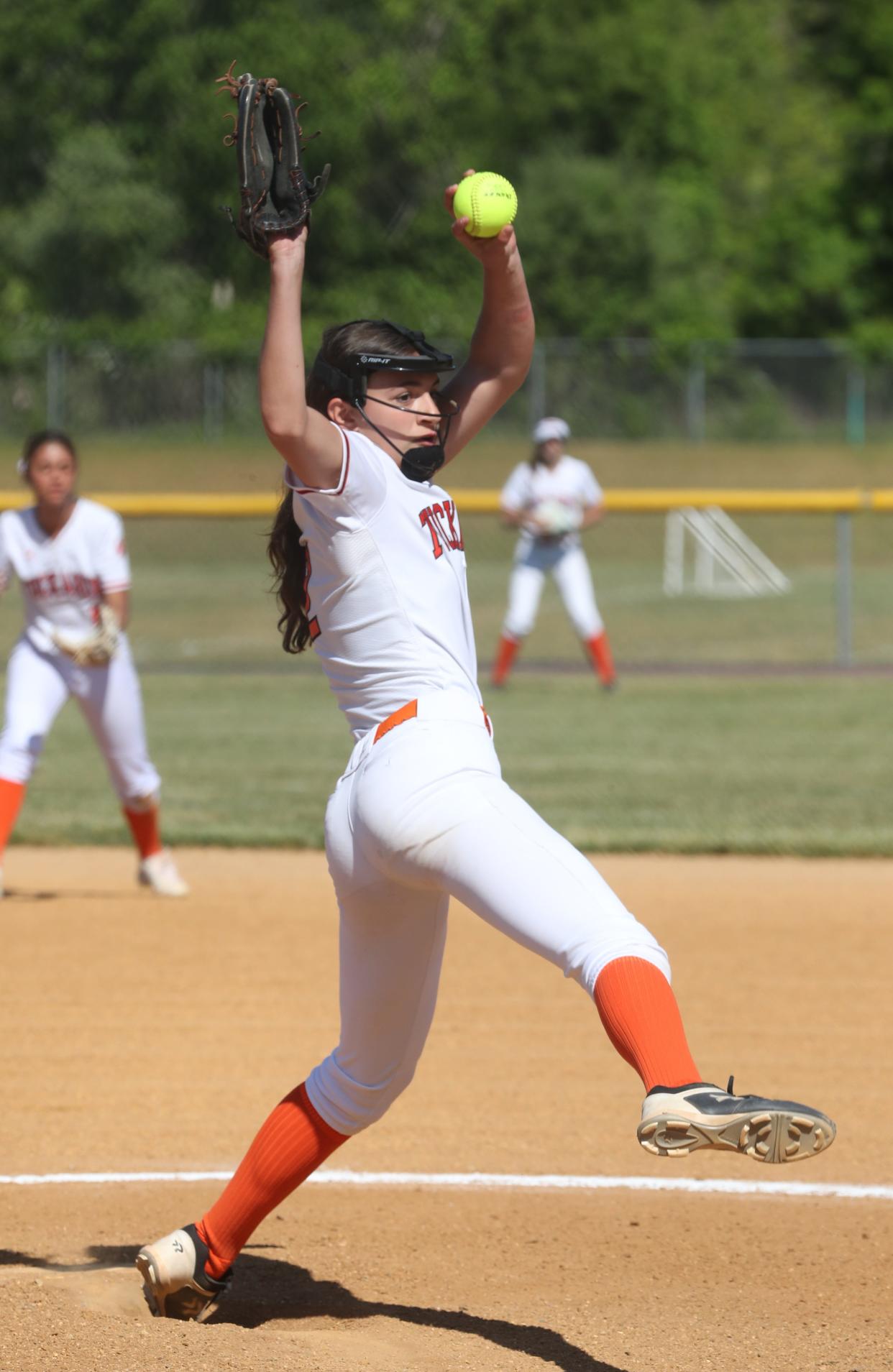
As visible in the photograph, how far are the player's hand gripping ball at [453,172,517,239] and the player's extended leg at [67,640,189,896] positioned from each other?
4.06 meters

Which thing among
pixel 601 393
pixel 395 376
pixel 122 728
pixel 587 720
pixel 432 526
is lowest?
pixel 587 720

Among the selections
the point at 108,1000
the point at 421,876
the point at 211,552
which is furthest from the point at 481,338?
the point at 211,552

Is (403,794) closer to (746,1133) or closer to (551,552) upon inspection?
(746,1133)

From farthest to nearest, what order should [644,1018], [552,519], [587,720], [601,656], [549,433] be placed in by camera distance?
1. [549,433]
2. [552,519]
3. [601,656]
4. [587,720]
5. [644,1018]

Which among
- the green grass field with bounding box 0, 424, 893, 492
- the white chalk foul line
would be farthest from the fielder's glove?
the green grass field with bounding box 0, 424, 893, 492

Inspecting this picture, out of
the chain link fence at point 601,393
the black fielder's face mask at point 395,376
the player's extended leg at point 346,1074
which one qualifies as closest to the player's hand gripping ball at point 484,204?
the black fielder's face mask at point 395,376

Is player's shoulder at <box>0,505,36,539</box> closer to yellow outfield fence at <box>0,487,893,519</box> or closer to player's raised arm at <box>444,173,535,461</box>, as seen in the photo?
player's raised arm at <box>444,173,535,461</box>

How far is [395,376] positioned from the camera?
10.8 ft

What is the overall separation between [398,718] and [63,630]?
4.33 m

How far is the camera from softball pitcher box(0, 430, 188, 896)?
7.17 metres

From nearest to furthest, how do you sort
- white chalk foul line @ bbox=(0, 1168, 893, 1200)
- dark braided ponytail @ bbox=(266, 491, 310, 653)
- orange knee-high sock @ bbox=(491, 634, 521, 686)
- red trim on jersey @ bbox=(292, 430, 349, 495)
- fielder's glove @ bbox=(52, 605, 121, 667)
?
1. red trim on jersey @ bbox=(292, 430, 349, 495)
2. dark braided ponytail @ bbox=(266, 491, 310, 653)
3. white chalk foul line @ bbox=(0, 1168, 893, 1200)
4. fielder's glove @ bbox=(52, 605, 121, 667)
5. orange knee-high sock @ bbox=(491, 634, 521, 686)

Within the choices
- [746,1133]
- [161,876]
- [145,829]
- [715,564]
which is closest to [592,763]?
[161,876]

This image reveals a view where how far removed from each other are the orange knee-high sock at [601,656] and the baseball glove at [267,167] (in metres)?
10.7

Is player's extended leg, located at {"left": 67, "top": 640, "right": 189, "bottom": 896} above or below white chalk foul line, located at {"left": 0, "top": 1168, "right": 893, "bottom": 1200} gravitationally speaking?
above
